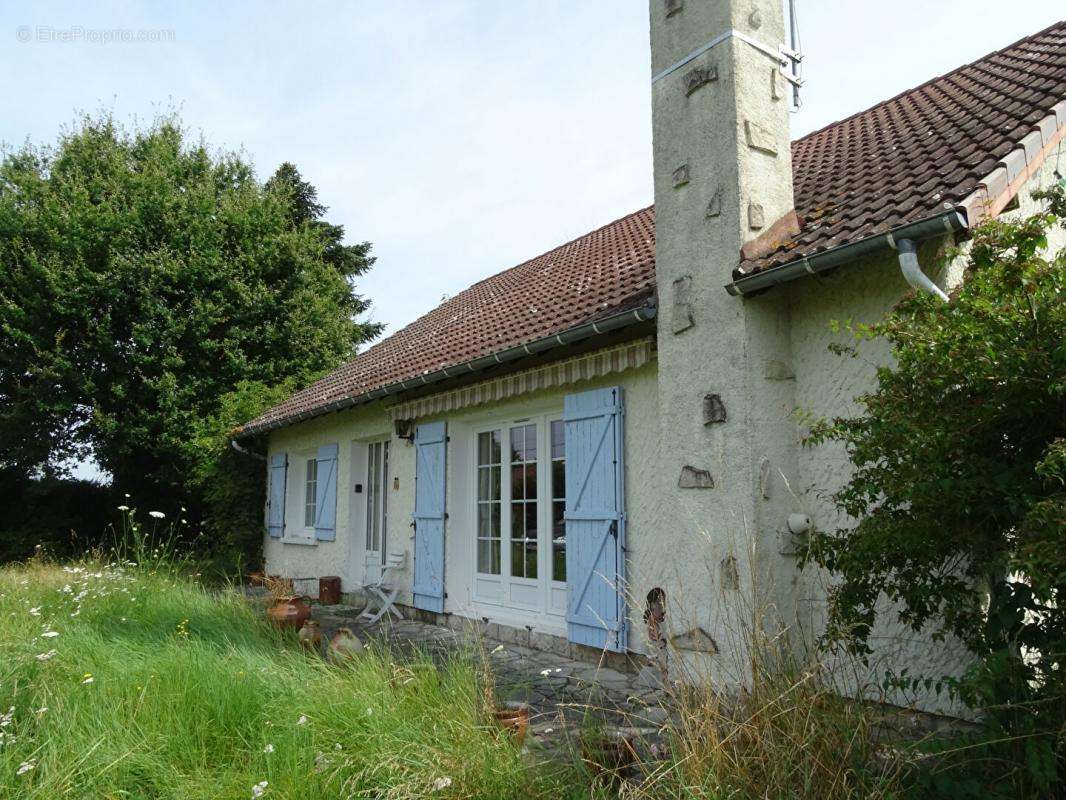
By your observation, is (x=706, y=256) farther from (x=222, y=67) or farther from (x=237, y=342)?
(x=237, y=342)

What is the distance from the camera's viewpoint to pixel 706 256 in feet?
16.2

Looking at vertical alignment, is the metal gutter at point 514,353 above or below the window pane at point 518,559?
above

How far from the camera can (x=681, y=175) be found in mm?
5172

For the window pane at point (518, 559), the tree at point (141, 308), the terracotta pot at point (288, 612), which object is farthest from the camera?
the tree at point (141, 308)

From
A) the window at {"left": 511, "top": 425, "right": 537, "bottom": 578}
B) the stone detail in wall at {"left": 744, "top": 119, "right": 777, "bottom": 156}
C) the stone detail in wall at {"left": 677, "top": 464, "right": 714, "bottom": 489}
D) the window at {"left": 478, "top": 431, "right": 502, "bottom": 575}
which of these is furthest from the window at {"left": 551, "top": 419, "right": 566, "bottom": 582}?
the stone detail in wall at {"left": 744, "top": 119, "right": 777, "bottom": 156}

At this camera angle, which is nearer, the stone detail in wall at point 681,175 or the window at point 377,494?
the stone detail in wall at point 681,175

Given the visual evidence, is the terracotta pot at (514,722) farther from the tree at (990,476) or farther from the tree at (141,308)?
the tree at (141,308)

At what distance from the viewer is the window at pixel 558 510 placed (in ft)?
21.7

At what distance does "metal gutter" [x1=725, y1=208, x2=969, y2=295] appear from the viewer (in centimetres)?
365

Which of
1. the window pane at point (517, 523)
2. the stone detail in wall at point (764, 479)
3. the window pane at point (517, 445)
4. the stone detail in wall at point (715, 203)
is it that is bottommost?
the window pane at point (517, 523)

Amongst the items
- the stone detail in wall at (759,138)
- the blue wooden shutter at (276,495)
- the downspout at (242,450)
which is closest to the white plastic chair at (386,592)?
the blue wooden shutter at (276,495)

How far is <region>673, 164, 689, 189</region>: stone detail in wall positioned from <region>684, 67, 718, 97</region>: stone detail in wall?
1.77 feet

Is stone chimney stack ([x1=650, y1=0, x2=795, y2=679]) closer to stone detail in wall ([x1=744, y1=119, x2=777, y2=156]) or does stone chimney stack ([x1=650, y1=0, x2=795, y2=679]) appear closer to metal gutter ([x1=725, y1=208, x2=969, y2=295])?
stone detail in wall ([x1=744, y1=119, x2=777, y2=156])

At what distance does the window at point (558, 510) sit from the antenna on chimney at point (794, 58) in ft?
10.8
